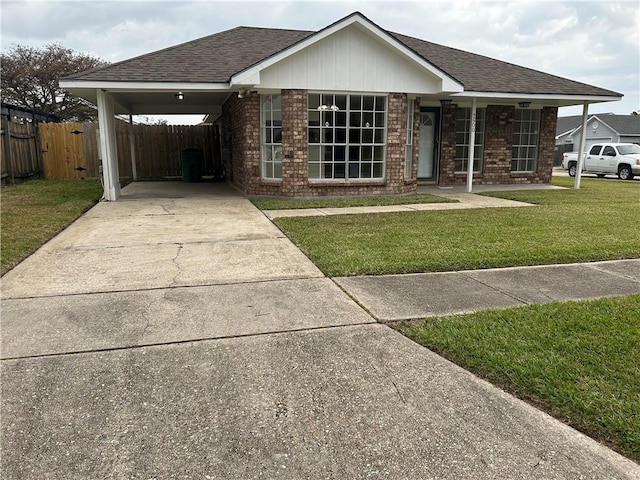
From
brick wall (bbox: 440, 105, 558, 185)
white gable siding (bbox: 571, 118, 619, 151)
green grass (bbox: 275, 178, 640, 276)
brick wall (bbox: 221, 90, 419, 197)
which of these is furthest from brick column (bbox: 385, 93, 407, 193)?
white gable siding (bbox: 571, 118, 619, 151)

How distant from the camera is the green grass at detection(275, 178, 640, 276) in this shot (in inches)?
245

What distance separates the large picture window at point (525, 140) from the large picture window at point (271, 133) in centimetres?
835

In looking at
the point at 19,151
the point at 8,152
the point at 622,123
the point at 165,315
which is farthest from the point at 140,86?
the point at 622,123

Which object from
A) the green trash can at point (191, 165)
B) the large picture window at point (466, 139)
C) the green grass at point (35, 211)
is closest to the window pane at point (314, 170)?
the green grass at point (35, 211)

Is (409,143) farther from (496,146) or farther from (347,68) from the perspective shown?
(496,146)

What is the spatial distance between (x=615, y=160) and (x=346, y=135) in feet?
57.1

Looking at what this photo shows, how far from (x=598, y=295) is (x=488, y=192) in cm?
1008

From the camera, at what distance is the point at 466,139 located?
1577cm

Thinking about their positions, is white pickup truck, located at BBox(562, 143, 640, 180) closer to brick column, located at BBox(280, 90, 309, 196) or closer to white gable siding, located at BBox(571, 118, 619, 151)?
brick column, located at BBox(280, 90, 309, 196)

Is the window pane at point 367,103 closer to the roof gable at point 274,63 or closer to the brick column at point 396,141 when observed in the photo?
the brick column at point 396,141

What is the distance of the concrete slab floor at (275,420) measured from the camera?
7.88ft

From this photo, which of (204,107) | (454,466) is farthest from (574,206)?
(204,107)

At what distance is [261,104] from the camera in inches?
488

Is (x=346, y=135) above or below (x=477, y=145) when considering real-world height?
above
